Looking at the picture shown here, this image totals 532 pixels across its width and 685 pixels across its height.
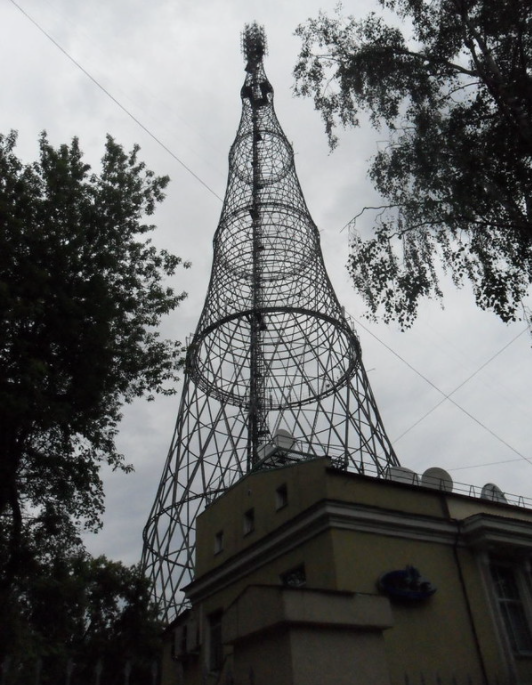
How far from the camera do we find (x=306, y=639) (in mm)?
7684

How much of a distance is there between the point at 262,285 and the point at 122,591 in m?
11.4

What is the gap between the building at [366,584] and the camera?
26.0 feet

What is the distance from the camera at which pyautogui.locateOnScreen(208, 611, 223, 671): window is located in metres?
12.3

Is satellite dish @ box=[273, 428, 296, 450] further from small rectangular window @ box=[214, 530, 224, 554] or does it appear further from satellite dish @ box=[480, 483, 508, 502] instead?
satellite dish @ box=[480, 483, 508, 502]

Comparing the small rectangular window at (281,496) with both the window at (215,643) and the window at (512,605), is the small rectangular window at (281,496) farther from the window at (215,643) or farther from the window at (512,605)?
the window at (512,605)

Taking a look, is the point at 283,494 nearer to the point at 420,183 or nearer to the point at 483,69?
the point at 420,183

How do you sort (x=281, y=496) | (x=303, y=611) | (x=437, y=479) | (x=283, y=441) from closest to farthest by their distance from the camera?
(x=303, y=611) → (x=281, y=496) → (x=437, y=479) → (x=283, y=441)

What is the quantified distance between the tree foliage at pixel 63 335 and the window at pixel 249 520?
3.91m

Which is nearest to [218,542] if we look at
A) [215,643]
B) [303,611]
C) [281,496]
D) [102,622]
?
[215,643]

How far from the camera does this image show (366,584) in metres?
10.4

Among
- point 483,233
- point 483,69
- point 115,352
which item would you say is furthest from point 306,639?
point 483,69

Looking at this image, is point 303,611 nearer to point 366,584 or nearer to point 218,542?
point 366,584

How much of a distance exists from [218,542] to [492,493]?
656 cm

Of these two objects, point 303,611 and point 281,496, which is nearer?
point 303,611
